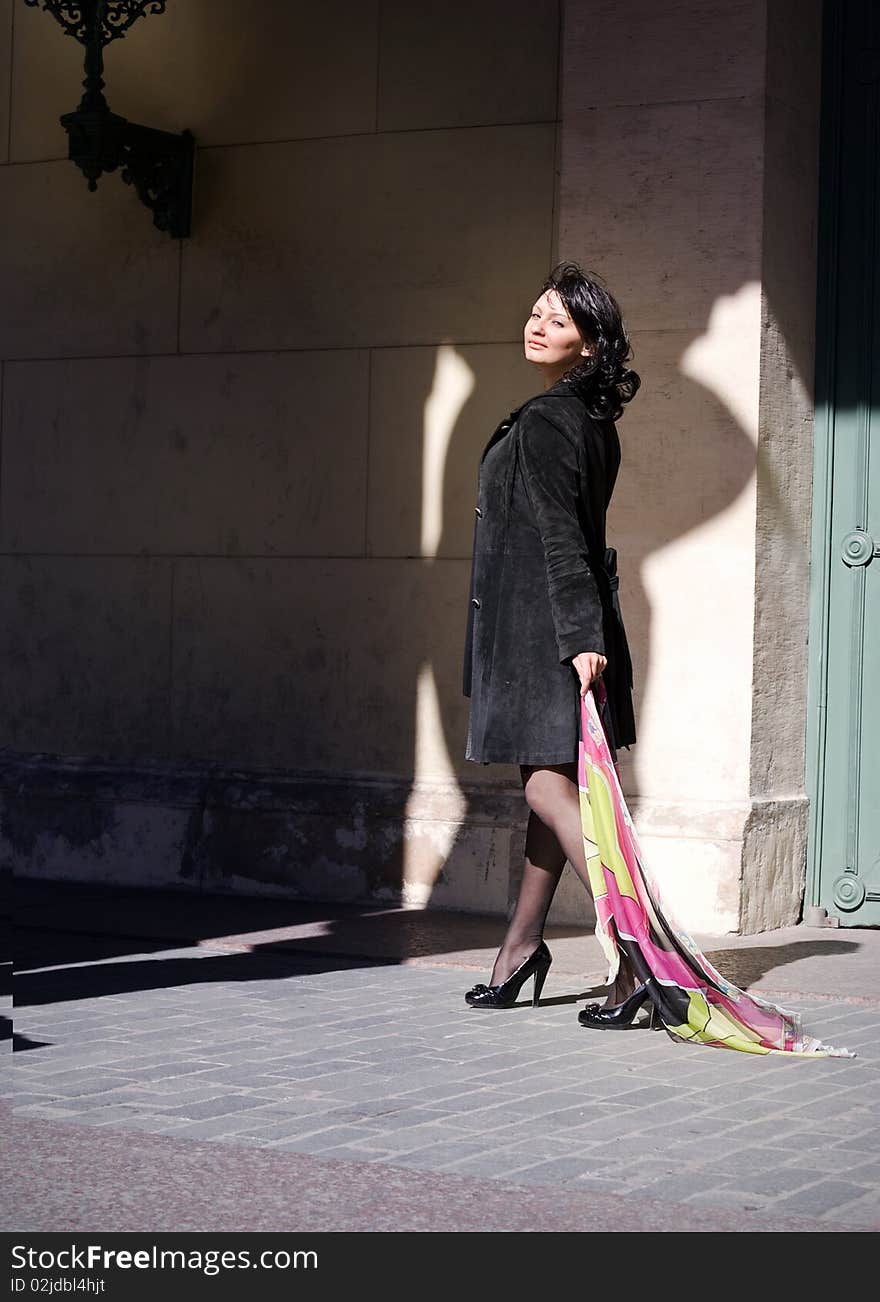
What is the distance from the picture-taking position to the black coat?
5195 mm

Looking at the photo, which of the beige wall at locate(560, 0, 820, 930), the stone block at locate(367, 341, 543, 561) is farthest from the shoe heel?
the stone block at locate(367, 341, 543, 561)

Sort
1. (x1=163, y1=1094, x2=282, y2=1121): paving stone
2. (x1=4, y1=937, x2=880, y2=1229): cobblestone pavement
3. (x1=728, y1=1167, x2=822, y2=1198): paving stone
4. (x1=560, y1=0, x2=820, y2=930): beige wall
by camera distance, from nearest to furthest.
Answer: (x1=728, y1=1167, x2=822, y2=1198): paving stone, (x1=4, y1=937, x2=880, y2=1229): cobblestone pavement, (x1=163, y1=1094, x2=282, y2=1121): paving stone, (x1=560, y1=0, x2=820, y2=930): beige wall

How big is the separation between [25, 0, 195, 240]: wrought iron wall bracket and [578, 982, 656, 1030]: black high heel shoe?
4.40m

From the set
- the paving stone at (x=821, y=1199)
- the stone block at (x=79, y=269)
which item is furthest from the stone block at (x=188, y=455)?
the paving stone at (x=821, y=1199)

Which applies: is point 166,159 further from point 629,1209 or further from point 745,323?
point 629,1209

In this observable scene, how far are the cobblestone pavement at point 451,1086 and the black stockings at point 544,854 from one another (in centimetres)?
16

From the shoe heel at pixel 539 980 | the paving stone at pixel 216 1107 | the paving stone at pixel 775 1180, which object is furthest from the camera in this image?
the shoe heel at pixel 539 980

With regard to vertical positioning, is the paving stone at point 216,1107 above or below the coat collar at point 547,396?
below

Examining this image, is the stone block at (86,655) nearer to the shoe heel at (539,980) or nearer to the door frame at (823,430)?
the door frame at (823,430)

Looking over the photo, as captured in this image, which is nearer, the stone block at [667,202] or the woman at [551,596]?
the woman at [551,596]

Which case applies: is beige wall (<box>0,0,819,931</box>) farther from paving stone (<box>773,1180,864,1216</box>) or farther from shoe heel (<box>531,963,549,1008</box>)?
paving stone (<box>773,1180,864,1216</box>)

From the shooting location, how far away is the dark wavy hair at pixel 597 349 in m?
5.36
